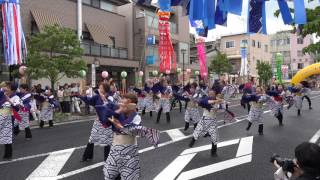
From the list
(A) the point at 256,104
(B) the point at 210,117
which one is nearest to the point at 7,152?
(B) the point at 210,117

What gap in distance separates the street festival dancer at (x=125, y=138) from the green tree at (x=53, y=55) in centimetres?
1279

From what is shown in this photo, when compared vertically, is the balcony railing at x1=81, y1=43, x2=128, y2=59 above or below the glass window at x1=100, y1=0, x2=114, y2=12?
below

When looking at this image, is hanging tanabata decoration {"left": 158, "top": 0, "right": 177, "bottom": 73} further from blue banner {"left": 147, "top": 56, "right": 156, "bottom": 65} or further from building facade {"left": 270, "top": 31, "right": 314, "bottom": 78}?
building facade {"left": 270, "top": 31, "right": 314, "bottom": 78}

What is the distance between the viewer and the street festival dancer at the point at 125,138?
4887 mm

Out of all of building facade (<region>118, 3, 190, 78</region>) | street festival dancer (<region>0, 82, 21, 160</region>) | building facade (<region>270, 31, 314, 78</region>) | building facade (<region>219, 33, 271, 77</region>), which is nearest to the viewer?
street festival dancer (<region>0, 82, 21, 160</region>)

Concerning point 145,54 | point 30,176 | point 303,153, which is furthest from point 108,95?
point 145,54

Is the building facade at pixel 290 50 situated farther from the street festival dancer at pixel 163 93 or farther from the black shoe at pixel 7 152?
the black shoe at pixel 7 152

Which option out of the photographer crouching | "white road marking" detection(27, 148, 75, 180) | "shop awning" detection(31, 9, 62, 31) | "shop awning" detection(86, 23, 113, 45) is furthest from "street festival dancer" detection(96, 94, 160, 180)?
"shop awning" detection(86, 23, 113, 45)

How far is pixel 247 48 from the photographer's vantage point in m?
53.1

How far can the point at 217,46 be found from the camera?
56000 mm

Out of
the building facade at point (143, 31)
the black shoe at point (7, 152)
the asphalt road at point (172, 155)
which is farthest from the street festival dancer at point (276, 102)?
the building facade at point (143, 31)

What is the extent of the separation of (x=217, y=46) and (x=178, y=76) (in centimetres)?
2320

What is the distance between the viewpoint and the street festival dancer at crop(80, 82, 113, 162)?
23.3 feet

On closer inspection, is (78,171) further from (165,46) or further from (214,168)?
(165,46)
